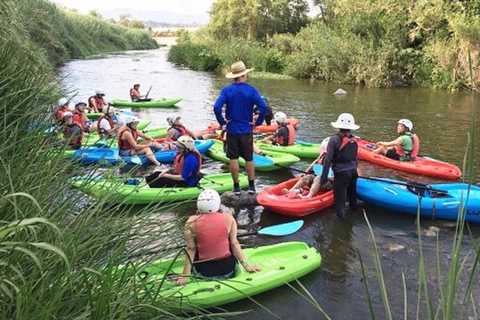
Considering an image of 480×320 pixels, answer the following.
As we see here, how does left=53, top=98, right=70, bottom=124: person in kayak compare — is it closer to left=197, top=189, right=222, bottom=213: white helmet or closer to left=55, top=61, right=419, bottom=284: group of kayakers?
left=55, top=61, right=419, bottom=284: group of kayakers

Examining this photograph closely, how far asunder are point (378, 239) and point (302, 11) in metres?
34.9

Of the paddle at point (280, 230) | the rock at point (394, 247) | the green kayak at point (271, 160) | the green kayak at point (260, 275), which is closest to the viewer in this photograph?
the green kayak at point (260, 275)

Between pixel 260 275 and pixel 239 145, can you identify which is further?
pixel 239 145

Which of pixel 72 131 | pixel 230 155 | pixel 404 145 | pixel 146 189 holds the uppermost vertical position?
pixel 72 131

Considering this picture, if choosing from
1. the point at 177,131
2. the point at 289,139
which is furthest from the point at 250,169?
the point at 289,139

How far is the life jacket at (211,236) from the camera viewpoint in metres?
5.01

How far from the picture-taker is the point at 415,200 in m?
7.80

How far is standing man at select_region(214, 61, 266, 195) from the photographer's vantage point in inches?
299

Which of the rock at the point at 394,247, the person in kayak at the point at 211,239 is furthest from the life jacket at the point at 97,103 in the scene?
the person in kayak at the point at 211,239

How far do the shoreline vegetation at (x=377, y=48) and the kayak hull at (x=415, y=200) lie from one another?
523 inches

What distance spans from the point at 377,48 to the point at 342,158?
846 inches

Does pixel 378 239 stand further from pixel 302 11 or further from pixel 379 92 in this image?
pixel 302 11

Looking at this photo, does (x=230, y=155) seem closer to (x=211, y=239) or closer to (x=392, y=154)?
(x=211, y=239)

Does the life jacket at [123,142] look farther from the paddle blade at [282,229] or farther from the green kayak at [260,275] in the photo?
the green kayak at [260,275]
